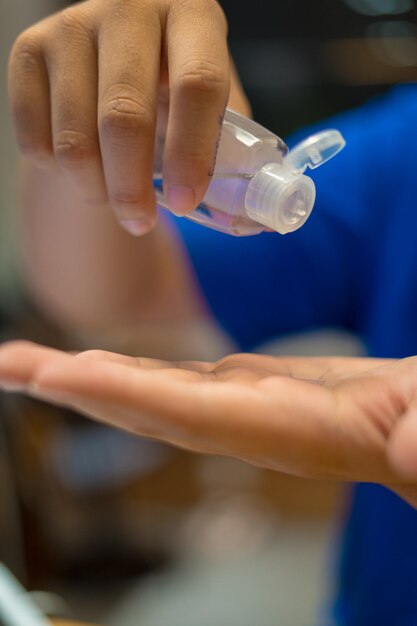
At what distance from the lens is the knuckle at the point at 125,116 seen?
0.36 m

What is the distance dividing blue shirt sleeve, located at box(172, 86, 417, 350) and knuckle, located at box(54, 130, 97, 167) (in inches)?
12.1

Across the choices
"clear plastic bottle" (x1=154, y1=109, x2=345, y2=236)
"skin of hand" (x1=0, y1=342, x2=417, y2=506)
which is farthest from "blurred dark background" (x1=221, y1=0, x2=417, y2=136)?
"skin of hand" (x1=0, y1=342, x2=417, y2=506)

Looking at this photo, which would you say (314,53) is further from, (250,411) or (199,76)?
(250,411)

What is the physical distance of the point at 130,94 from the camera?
36 centimetres

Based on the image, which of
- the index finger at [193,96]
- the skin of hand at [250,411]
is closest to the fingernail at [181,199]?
the index finger at [193,96]

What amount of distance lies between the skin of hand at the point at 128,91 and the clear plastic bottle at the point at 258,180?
36 mm

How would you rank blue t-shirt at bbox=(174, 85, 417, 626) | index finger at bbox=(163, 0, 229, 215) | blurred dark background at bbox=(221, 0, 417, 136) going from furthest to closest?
blurred dark background at bbox=(221, 0, 417, 136), blue t-shirt at bbox=(174, 85, 417, 626), index finger at bbox=(163, 0, 229, 215)

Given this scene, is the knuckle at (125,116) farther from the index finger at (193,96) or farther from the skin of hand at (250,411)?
the skin of hand at (250,411)

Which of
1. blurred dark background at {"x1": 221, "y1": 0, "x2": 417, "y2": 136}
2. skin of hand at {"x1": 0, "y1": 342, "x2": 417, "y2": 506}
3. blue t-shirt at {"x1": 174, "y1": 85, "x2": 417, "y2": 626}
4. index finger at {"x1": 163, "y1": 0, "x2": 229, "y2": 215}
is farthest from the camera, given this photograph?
blurred dark background at {"x1": 221, "y1": 0, "x2": 417, "y2": 136}

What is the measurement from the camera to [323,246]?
71 cm

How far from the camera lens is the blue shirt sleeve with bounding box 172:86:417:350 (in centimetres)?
70

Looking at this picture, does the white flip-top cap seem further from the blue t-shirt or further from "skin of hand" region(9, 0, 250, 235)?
the blue t-shirt

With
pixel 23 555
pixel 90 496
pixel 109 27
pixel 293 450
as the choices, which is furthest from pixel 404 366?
pixel 90 496

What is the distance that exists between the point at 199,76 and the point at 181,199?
0.06m
